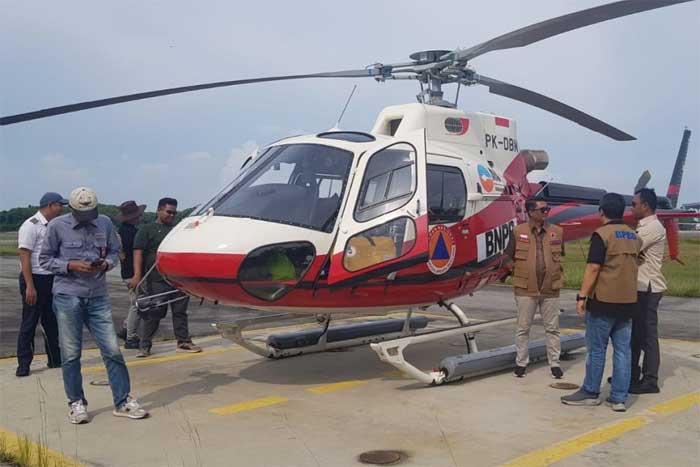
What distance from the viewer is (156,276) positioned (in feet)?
27.6

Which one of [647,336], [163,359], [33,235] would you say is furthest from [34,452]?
[647,336]

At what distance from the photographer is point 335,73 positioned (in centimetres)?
813

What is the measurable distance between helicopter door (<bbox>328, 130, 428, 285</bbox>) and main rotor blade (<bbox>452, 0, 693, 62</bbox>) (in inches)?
53.8

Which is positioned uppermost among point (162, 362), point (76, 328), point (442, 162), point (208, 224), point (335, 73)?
point (335, 73)

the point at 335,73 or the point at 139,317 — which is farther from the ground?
the point at 335,73

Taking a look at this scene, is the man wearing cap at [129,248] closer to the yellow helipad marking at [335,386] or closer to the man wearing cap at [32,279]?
the man wearing cap at [32,279]

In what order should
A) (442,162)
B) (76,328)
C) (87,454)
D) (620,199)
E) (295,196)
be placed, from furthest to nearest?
(442,162), (295,196), (620,199), (76,328), (87,454)

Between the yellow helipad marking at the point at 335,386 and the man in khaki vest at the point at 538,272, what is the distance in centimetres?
173

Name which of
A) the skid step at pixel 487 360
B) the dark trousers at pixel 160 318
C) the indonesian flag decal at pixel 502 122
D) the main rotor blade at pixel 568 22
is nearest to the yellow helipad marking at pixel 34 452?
the dark trousers at pixel 160 318

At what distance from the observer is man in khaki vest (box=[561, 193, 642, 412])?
5742 millimetres

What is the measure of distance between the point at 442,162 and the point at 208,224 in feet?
8.60

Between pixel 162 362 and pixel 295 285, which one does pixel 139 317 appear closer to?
pixel 162 362

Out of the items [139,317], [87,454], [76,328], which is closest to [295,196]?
[76,328]

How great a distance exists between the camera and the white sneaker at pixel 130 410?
558cm
